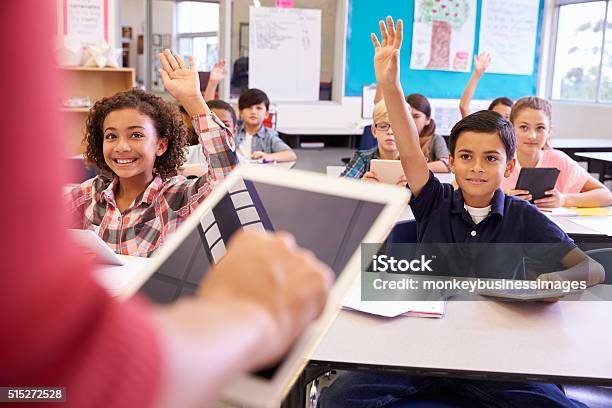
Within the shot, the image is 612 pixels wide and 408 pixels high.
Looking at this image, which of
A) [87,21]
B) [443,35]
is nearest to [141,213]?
[87,21]

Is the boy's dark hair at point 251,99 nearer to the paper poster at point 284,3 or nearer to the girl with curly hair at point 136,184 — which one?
the paper poster at point 284,3

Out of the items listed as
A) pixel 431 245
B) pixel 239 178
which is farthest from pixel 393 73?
pixel 239 178

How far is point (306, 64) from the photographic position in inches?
295

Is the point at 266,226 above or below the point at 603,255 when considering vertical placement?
above

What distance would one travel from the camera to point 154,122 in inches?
90.0

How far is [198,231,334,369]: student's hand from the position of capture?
430mm

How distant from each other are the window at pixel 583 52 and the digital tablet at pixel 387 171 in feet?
18.3

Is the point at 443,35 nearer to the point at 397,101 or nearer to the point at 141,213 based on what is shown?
the point at 397,101

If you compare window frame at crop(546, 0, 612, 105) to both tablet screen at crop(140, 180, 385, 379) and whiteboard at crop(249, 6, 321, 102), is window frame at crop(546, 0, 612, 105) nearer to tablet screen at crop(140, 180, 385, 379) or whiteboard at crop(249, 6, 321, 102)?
whiteboard at crop(249, 6, 321, 102)

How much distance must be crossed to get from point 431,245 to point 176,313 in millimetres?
1942

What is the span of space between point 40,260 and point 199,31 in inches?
308

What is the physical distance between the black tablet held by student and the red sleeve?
2964 mm

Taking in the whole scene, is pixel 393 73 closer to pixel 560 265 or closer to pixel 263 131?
pixel 560 265

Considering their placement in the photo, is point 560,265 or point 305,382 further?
point 560,265
